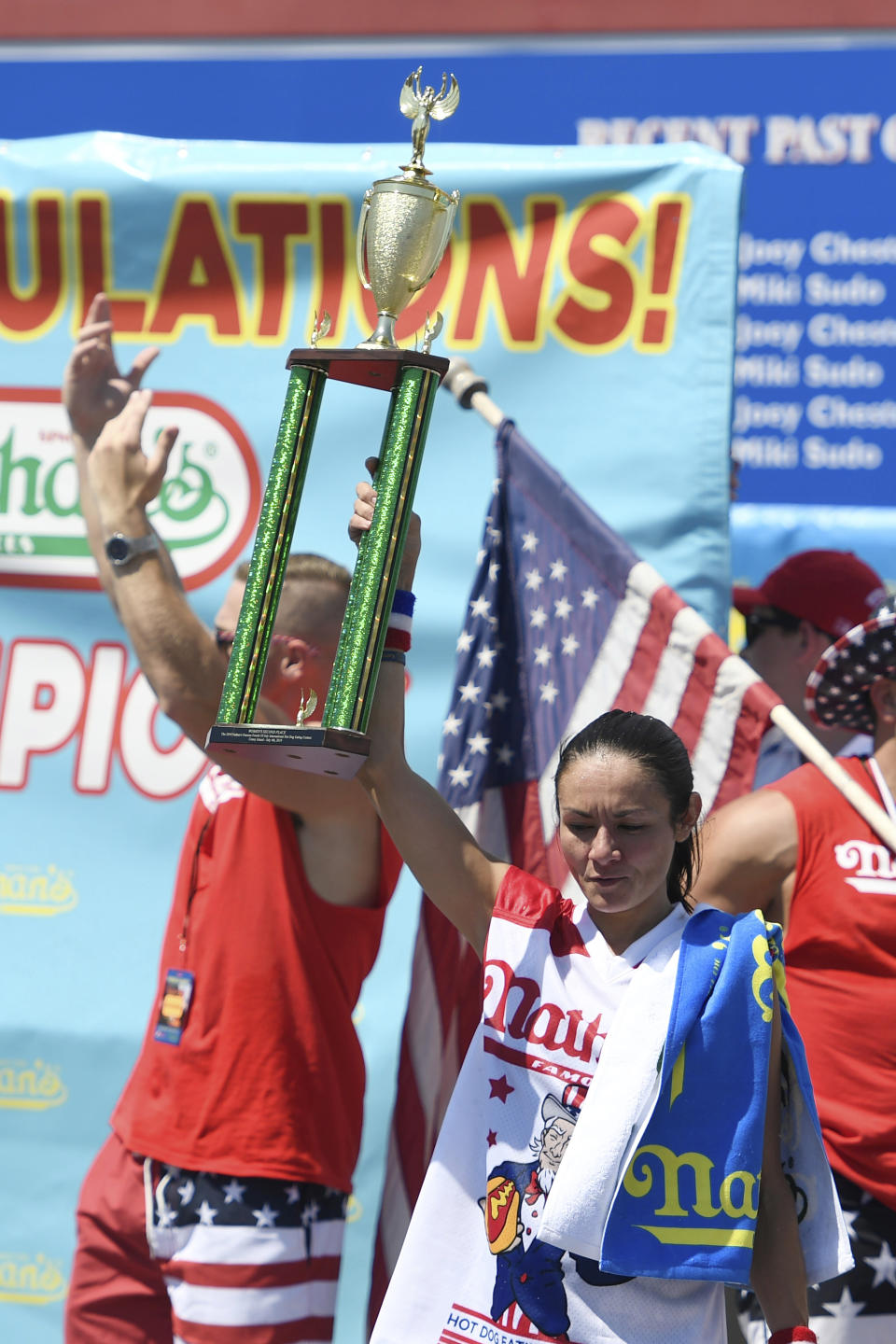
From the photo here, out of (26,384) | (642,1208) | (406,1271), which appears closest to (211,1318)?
(406,1271)

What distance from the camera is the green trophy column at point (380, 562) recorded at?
211 cm

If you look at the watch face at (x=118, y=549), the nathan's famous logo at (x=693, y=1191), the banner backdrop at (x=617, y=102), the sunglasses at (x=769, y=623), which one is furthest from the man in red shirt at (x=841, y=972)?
the banner backdrop at (x=617, y=102)

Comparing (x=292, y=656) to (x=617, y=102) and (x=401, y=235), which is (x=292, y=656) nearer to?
(x=401, y=235)

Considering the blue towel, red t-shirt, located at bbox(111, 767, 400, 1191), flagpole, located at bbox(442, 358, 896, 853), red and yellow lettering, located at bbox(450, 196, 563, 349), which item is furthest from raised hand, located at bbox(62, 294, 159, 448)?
the blue towel

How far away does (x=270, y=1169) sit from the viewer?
9.24 ft

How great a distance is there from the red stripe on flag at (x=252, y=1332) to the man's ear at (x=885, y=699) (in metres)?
1.50

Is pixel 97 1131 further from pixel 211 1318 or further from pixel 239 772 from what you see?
pixel 239 772

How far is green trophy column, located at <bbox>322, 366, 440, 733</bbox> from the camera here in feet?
6.92

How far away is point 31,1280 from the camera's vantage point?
3.64 meters

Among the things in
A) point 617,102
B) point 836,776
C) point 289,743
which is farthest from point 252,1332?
point 617,102

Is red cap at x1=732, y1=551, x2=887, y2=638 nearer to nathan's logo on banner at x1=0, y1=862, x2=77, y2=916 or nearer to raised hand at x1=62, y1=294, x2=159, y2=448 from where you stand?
raised hand at x1=62, y1=294, x2=159, y2=448

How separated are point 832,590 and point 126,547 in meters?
1.86

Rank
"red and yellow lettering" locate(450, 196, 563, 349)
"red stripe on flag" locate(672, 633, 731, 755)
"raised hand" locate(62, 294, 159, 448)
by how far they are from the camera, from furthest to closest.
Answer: "red and yellow lettering" locate(450, 196, 563, 349)
"raised hand" locate(62, 294, 159, 448)
"red stripe on flag" locate(672, 633, 731, 755)

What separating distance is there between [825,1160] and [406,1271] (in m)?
0.55
